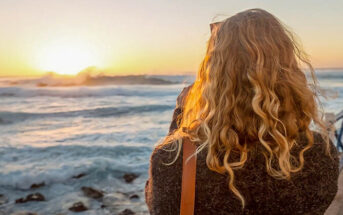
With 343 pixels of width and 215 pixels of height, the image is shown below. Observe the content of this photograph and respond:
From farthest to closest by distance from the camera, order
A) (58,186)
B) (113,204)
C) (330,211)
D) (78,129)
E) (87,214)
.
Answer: (78,129)
(58,186)
(113,204)
(87,214)
(330,211)

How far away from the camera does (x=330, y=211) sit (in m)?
3.74

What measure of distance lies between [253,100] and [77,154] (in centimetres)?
879

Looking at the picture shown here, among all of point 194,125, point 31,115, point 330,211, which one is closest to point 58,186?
point 330,211

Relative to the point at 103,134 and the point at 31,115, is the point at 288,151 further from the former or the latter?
the point at 31,115

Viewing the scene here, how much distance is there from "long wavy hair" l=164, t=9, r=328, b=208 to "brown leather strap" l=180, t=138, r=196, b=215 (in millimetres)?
34

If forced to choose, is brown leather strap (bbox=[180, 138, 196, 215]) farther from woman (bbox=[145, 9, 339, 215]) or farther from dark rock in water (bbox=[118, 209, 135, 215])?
dark rock in water (bbox=[118, 209, 135, 215])

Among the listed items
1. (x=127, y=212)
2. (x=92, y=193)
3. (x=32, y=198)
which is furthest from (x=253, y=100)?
(x=32, y=198)

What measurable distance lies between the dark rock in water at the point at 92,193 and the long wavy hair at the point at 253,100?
214 inches

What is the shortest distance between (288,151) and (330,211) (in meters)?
2.66

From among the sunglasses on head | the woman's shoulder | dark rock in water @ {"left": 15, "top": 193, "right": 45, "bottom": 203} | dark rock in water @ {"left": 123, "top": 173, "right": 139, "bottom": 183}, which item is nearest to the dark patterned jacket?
the woman's shoulder

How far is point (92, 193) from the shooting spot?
6.77 metres

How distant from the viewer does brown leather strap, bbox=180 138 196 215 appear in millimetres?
1440

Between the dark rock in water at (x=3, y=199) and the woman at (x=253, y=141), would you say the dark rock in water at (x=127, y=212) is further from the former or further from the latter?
the woman at (x=253, y=141)

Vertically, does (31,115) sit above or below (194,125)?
below
